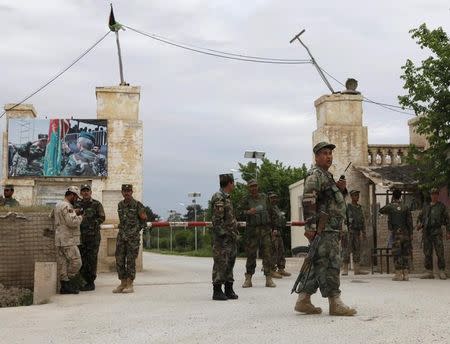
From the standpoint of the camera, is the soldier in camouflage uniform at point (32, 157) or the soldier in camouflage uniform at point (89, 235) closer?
the soldier in camouflage uniform at point (89, 235)

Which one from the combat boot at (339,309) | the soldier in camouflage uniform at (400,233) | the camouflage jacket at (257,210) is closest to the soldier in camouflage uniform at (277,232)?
the camouflage jacket at (257,210)

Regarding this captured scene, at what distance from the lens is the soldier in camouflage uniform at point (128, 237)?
10344 millimetres

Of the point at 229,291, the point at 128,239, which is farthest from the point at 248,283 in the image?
the point at 128,239

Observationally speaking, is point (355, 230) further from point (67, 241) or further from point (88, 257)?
point (67, 241)

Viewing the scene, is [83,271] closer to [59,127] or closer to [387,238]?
[59,127]

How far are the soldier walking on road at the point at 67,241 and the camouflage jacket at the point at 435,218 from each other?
7.29 m

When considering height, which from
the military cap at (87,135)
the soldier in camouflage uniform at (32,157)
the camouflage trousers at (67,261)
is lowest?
the camouflage trousers at (67,261)

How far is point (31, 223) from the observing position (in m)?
10.6

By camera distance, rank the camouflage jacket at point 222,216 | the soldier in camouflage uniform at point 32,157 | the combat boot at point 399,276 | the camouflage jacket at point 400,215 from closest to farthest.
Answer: the camouflage jacket at point 222,216
the combat boot at point 399,276
the camouflage jacket at point 400,215
the soldier in camouflage uniform at point 32,157

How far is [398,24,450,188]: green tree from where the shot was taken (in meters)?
13.0

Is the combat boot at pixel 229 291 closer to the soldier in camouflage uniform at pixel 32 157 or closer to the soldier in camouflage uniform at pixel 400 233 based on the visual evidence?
the soldier in camouflage uniform at pixel 400 233

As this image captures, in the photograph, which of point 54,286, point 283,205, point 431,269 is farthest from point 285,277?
point 283,205

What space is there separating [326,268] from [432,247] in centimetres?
711

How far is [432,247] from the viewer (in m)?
13.4
